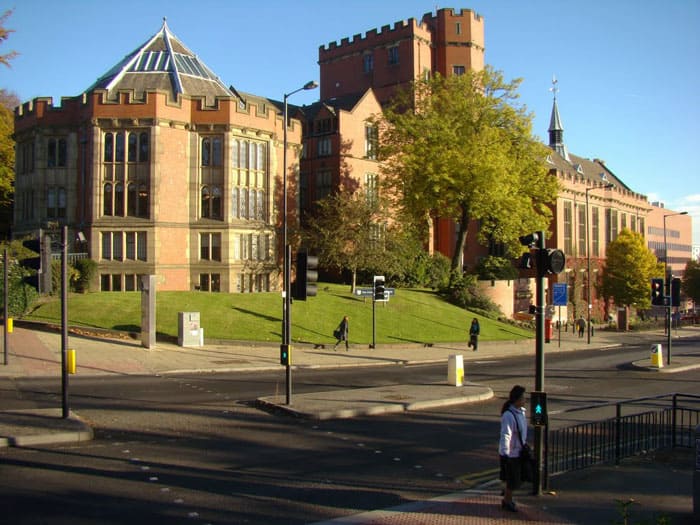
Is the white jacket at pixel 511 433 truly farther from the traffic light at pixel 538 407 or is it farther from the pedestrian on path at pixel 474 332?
the pedestrian on path at pixel 474 332

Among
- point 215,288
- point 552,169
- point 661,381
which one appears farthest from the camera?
point 552,169

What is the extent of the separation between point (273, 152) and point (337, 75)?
24.9 m

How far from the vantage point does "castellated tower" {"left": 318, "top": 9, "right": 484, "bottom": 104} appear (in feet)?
203

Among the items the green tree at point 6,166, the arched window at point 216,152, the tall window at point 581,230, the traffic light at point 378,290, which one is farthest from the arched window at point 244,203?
the tall window at point 581,230

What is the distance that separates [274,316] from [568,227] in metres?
42.9

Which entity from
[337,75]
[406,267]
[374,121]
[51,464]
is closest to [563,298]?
[406,267]

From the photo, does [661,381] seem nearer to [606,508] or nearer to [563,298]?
[563,298]

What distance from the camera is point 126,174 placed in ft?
135

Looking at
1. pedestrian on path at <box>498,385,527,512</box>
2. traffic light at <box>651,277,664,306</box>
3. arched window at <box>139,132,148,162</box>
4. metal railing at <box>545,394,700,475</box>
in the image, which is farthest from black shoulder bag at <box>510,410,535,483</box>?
arched window at <box>139,132,148,162</box>

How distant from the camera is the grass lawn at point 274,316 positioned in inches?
1256

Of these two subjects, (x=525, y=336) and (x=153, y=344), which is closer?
(x=153, y=344)

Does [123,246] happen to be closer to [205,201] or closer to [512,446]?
[205,201]

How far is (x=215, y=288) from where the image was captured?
4319 centimetres

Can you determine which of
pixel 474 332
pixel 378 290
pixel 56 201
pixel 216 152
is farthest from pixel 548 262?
pixel 56 201
